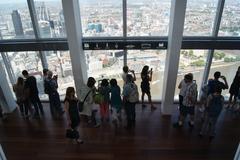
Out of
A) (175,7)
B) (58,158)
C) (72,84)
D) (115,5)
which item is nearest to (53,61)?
(72,84)

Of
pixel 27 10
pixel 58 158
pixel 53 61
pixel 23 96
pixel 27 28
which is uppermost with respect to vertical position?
pixel 27 10

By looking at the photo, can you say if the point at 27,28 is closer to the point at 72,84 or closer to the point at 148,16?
the point at 72,84

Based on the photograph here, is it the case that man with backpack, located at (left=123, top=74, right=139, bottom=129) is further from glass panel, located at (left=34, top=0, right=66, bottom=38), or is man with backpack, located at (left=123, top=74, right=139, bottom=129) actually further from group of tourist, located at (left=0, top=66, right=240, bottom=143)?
glass panel, located at (left=34, top=0, right=66, bottom=38)

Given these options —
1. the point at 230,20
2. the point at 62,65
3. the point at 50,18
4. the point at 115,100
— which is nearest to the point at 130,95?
the point at 115,100

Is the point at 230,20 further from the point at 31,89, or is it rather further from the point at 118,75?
the point at 31,89

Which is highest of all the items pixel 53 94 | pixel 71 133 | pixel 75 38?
pixel 75 38

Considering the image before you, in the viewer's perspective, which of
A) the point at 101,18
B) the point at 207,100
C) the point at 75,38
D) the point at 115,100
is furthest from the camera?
the point at 101,18

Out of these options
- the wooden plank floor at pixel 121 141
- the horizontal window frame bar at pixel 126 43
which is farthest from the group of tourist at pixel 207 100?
the horizontal window frame bar at pixel 126 43

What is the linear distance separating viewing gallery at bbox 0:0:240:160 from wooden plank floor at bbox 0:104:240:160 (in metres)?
0.02

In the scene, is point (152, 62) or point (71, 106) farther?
point (152, 62)

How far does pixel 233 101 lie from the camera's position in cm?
617

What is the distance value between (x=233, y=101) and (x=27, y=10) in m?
6.10

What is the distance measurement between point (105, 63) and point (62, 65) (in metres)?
1.27

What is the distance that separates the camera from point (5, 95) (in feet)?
20.4
